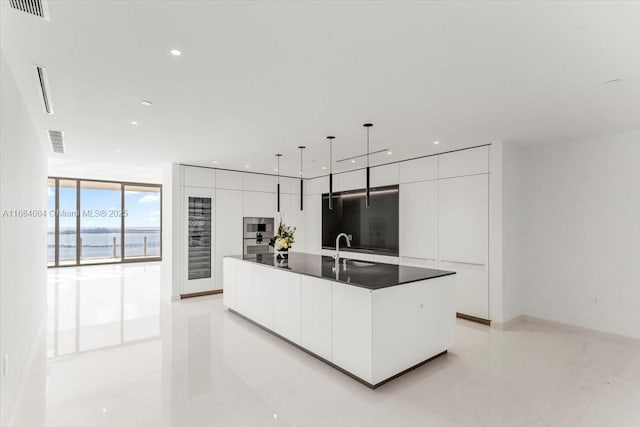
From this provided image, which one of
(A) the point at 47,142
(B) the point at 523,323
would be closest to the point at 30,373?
(A) the point at 47,142

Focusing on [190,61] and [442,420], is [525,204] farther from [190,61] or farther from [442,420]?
[190,61]

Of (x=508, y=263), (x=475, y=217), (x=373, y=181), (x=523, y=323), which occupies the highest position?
(x=373, y=181)

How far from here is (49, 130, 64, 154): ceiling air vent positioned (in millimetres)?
4434

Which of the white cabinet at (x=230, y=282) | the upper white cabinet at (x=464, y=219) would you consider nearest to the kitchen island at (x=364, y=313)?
the white cabinet at (x=230, y=282)

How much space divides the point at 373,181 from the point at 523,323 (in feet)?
11.5

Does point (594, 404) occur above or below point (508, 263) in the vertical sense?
below

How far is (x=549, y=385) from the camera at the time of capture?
9.98 ft

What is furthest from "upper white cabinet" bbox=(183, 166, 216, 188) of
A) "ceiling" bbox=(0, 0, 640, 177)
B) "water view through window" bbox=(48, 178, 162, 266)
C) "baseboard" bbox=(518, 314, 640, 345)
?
"baseboard" bbox=(518, 314, 640, 345)

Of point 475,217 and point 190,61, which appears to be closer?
point 190,61

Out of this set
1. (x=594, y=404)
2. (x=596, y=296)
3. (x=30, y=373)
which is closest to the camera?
(x=594, y=404)

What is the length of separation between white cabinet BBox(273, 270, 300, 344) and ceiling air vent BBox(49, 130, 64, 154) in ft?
11.6

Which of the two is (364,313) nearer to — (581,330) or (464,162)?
(464,162)

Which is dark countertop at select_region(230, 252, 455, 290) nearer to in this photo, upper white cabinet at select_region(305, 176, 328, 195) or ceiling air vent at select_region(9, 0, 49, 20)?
ceiling air vent at select_region(9, 0, 49, 20)

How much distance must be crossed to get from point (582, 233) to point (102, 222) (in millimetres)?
12019
